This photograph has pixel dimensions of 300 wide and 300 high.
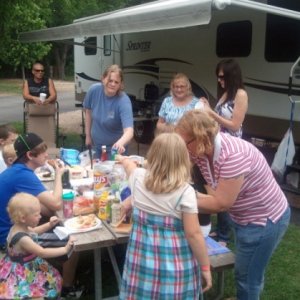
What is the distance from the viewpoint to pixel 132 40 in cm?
944

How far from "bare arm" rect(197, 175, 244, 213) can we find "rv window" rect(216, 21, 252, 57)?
4743 mm

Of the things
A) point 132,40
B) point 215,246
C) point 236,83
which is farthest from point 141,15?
point 132,40

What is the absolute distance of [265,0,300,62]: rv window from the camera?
230 inches

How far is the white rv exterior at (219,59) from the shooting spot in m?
6.16

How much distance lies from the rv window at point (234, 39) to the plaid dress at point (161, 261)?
197 inches

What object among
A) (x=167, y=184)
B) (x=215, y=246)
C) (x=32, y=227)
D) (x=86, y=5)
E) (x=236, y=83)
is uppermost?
(x=86, y=5)

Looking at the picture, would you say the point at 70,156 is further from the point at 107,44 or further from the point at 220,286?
the point at 107,44

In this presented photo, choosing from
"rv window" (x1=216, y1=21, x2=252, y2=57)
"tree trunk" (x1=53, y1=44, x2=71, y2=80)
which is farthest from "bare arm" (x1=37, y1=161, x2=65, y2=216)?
"tree trunk" (x1=53, y1=44, x2=71, y2=80)

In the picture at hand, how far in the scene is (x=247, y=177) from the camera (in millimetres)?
2268

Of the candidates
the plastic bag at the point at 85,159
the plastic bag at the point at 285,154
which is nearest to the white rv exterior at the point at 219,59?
the plastic bag at the point at 285,154

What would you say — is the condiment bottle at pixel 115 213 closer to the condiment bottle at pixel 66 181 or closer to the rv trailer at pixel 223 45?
the condiment bottle at pixel 66 181

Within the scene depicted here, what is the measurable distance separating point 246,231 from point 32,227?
3.91 feet

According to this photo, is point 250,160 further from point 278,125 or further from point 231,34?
point 231,34

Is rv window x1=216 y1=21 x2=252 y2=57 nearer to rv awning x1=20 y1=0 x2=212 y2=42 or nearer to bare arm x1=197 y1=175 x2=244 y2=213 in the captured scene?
rv awning x1=20 y1=0 x2=212 y2=42
